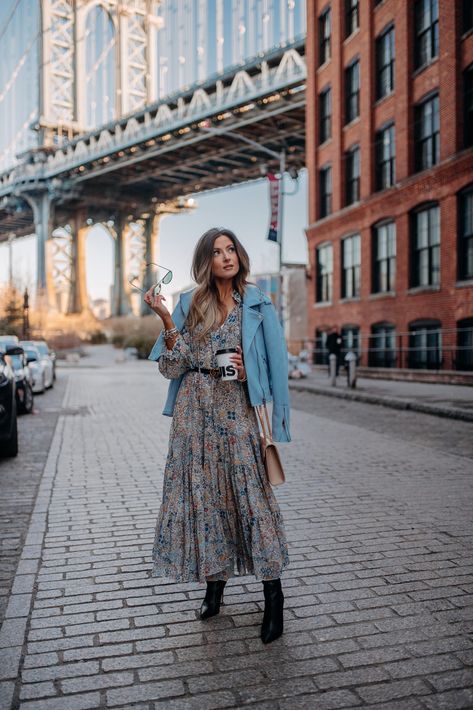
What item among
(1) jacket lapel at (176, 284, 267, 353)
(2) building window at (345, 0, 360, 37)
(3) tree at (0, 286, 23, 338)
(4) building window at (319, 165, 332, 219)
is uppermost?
(2) building window at (345, 0, 360, 37)

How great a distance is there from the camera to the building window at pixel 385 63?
25.8m

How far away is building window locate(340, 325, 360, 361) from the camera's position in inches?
1093

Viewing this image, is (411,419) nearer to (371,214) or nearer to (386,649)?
(386,649)

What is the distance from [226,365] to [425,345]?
20452 millimetres

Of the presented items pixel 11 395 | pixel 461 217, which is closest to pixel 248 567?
pixel 11 395

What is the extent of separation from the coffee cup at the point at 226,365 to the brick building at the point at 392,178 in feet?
58.4

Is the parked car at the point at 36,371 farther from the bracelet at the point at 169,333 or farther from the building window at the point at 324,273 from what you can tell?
the bracelet at the point at 169,333

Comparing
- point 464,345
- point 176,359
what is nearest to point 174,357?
point 176,359

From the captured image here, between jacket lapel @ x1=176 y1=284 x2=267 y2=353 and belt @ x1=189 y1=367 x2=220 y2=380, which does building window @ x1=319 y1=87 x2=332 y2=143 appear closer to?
jacket lapel @ x1=176 y1=284 x2=267 y2=353

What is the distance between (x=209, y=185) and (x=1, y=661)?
242 feet

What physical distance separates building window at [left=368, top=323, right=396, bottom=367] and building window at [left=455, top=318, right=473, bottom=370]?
3716mm

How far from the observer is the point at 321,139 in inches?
1262

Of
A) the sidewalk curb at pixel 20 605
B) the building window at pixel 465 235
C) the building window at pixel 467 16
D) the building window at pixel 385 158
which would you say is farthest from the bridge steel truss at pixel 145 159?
the sidewalk curb at pixel 20 605

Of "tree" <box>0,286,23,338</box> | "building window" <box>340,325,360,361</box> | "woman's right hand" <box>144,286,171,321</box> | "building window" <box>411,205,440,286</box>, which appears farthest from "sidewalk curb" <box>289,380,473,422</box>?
"tree" <box>0,286,23,338</box>
